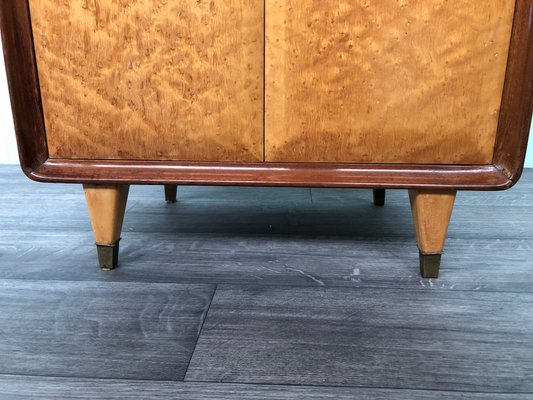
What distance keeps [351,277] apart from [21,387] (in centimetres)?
45

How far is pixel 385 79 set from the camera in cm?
59

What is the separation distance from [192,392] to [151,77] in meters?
0.39

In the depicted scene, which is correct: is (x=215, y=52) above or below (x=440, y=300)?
above

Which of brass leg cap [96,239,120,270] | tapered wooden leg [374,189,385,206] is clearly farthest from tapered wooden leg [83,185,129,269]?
tapered wooden leg [374,189,385,206]

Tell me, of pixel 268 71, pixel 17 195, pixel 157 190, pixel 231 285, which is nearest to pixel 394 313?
pixel 231 285

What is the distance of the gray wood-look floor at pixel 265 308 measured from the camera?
49 cm

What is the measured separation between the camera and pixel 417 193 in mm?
663

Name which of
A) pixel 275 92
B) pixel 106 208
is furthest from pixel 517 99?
pixel 106 208

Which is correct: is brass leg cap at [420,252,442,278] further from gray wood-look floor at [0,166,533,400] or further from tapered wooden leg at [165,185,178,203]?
tapered wooden leg at [165,185,178,203]

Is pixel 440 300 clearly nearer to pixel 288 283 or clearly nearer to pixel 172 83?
pixel 288 283

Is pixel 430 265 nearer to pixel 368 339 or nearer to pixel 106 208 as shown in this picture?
pixel 368 339

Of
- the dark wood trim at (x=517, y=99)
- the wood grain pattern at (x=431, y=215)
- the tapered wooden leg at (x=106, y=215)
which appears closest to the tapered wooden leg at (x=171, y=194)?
the tapered wooden leg at (x=106, y=215)

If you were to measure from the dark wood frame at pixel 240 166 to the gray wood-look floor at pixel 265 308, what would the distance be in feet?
0.52

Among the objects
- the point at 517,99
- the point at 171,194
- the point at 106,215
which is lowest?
the point at 171,194
